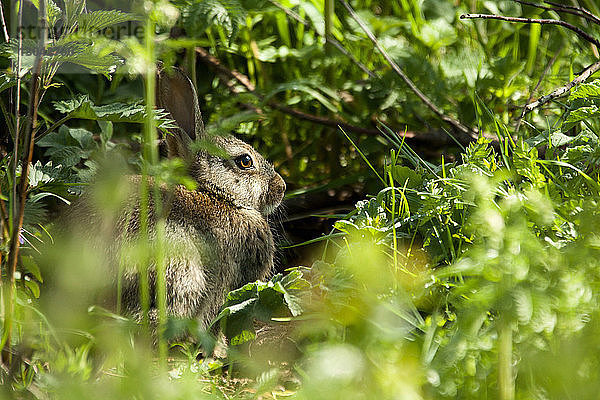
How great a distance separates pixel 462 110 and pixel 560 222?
5.43 feet

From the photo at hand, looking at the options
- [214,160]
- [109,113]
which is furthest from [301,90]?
[109,113]

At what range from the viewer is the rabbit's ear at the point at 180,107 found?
2.96 m

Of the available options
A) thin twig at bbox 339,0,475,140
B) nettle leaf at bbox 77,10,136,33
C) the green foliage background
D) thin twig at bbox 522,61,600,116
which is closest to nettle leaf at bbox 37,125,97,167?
the green foliage background

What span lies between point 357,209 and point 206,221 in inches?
26.8

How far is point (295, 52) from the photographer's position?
3.73m

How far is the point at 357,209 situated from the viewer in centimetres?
263

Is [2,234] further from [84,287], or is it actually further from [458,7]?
[458,7]

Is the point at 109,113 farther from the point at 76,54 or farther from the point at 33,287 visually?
the point at 33,287

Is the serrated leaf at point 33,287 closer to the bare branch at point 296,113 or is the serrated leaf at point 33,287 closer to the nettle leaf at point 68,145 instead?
the nettle leaf at point 68,145

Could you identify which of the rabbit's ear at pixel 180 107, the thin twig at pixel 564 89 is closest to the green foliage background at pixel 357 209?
the thin twig at pixel 564 89

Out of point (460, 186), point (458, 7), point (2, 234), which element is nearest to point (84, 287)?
point (2, 234)

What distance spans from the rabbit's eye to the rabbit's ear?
0.29m

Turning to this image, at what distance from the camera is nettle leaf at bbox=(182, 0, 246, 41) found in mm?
3055

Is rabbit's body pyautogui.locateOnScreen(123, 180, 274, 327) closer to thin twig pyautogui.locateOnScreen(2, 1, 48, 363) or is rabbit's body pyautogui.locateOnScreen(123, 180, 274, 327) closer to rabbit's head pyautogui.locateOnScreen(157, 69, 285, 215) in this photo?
rabbit's head pyautogui.locateOnScreen(157, 69, 285, 215)
